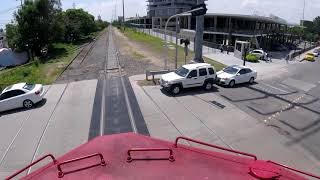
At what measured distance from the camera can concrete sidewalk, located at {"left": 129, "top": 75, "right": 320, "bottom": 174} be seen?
12.0m

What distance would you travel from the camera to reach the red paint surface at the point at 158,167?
4.40 m

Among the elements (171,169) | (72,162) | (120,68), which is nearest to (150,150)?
(171,169)

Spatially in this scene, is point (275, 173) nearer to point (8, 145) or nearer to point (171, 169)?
point (171, 169)

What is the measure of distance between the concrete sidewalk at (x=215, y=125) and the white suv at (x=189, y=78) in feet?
2.24

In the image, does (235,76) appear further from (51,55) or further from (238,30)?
(238,30)

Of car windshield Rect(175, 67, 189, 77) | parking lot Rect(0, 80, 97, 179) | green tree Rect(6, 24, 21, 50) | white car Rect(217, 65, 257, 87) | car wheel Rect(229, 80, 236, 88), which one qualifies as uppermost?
green tree Rect(6, 24, 21, 50)

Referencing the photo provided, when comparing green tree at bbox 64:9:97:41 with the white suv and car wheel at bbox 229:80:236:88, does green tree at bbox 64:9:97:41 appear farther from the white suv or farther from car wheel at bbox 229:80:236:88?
car wheel at bbox 229:80:236:88

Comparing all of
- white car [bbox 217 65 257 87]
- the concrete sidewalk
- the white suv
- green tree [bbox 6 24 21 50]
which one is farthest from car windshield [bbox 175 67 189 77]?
green tree [bbox 6 24 21 50]

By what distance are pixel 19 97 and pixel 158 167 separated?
15085 mm

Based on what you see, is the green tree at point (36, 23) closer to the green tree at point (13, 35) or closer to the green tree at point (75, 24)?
the green tree at point (13, 35)

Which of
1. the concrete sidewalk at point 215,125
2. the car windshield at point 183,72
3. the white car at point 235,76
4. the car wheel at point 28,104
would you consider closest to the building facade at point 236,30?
the white car at point 235,76

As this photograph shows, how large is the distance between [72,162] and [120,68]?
2444 cm

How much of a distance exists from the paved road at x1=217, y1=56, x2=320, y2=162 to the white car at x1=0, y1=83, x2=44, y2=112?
11994 mm

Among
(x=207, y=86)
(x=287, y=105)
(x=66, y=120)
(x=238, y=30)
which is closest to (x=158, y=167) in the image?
(x=66, y=120)
